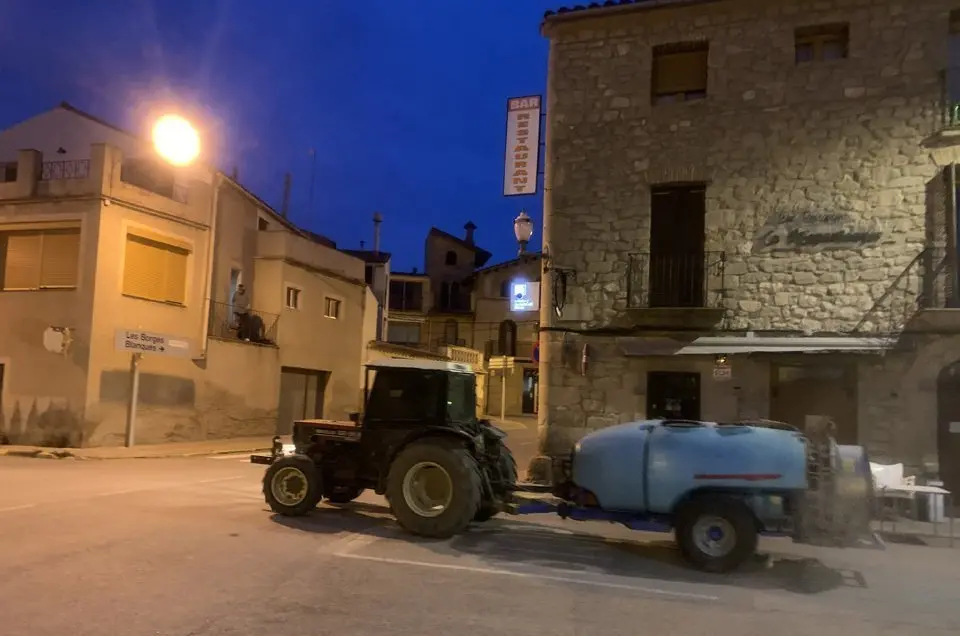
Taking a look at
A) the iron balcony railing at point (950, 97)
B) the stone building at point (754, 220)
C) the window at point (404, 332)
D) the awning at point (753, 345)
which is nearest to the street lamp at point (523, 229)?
the stone building at point (754, 220)

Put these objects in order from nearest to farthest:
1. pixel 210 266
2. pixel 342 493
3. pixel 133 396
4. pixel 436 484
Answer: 1. pixel 436 484
2. pixel 342 493
3. pixel 133 396
4. pixel 210 266

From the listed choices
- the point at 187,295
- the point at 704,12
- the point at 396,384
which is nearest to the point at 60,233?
the point at 187,295

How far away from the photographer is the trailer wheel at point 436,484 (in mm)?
8320

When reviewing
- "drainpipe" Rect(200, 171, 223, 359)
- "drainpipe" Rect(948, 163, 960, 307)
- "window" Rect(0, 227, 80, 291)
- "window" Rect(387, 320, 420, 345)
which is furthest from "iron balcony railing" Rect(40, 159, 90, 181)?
"window" Rect(387, 320, 420, 345)

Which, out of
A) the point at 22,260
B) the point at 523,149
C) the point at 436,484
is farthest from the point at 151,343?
the point at 436,484

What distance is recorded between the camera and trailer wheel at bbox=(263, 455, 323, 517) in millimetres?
9273

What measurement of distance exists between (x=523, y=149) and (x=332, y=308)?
1504 cm

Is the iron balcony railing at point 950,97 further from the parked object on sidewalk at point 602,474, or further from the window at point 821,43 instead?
the parked object on sidewalk at point 602,474

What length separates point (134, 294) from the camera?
19.4 m

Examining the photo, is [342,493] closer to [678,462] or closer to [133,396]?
[678,462]

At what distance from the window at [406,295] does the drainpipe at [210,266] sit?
85.1 feet

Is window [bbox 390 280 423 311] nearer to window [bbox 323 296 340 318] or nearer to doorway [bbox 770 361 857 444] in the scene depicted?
→ window [bbox 323 296 340 318]

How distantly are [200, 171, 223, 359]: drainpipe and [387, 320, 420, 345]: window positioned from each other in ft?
83.2

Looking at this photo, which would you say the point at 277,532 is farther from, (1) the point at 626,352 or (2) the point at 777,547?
(1) the point at 626,352
